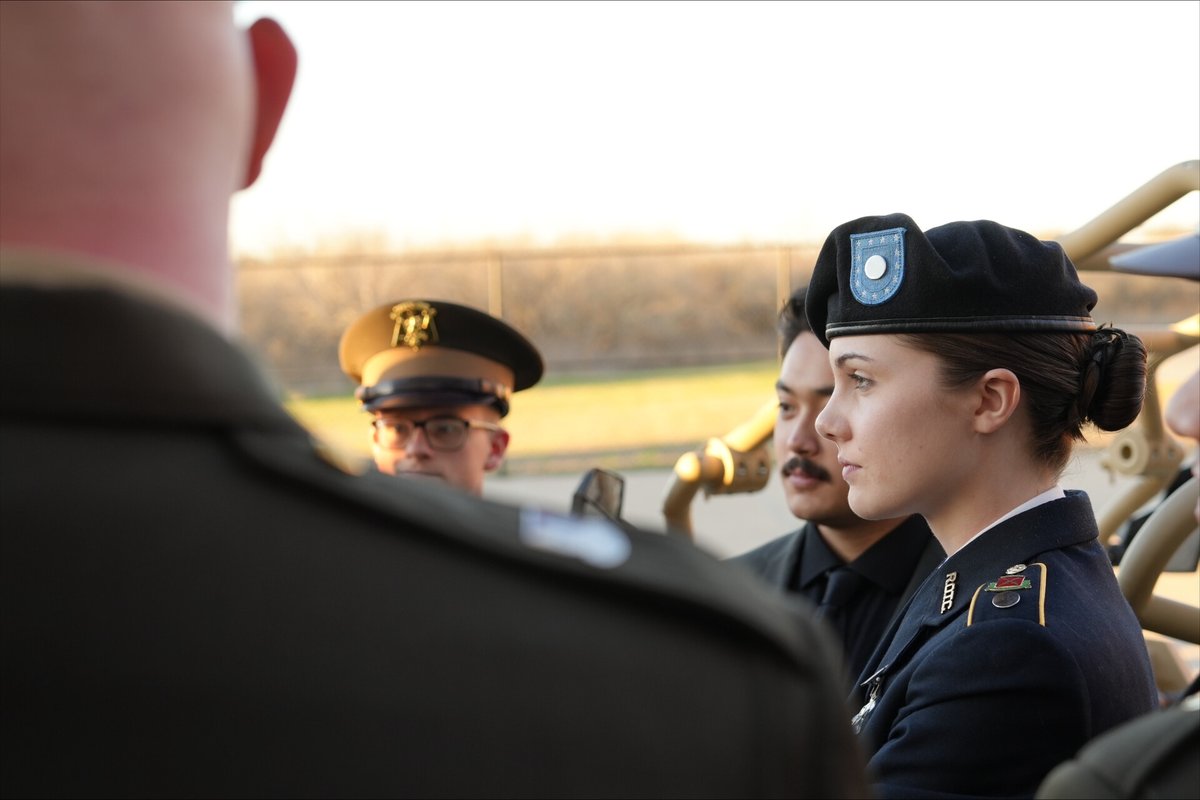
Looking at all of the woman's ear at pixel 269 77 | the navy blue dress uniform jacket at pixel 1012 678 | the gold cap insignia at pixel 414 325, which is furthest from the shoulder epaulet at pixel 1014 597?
the gold cap insignia at pixel 414 325

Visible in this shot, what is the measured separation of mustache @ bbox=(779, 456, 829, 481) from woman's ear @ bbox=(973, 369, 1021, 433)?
110cm

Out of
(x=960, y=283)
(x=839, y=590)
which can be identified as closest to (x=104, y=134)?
(x=960, y=283)

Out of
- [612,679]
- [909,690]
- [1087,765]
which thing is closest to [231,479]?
[612,679]

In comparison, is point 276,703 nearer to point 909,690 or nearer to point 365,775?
point 365,775

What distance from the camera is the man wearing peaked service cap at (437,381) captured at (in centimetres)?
321

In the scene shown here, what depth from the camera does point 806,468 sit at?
295 centimetres

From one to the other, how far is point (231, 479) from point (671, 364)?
13.7 metres

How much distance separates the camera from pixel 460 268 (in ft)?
48.6

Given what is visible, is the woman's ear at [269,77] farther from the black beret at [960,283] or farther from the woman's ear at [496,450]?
the woman's ear at [496,450]

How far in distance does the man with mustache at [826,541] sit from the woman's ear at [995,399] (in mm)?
822

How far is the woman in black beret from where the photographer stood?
1693 mm

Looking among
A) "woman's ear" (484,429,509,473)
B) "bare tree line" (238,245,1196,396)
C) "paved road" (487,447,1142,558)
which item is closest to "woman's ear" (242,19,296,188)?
"woman's ear" (484,429,509,473)

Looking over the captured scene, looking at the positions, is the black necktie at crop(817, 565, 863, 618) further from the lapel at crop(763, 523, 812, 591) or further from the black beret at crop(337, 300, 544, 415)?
the black beret at crop(337, 300, 544, 415)

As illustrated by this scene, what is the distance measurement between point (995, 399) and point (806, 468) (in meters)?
1.14
